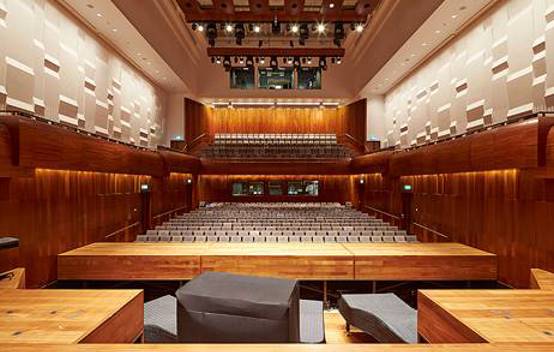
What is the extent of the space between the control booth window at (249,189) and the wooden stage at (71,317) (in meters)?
9.56

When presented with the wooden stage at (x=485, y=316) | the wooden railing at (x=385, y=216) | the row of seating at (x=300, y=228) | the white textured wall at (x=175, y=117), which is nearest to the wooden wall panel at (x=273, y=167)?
the white textured wall at (x=175, y=117)

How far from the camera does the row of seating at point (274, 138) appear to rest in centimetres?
1278

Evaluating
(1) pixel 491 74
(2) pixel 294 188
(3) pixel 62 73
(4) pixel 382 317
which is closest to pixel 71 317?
(4) pixel 382 317

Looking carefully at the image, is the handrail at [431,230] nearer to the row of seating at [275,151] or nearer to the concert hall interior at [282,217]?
the concert hall interior at [282,217]

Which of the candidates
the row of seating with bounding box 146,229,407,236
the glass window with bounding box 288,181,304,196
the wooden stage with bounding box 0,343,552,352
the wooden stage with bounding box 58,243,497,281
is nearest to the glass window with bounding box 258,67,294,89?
the glass window with bounding box 288,181,304,196

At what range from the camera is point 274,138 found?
13.3 m

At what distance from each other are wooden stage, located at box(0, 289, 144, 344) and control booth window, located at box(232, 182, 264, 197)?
9564 mm

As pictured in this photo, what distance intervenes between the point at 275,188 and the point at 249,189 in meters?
0.83

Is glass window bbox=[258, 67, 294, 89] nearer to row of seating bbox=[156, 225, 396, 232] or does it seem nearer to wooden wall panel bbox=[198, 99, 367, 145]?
wooden wall panel bbox=[198, 99, 367, 145]

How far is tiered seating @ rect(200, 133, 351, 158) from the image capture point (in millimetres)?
11609

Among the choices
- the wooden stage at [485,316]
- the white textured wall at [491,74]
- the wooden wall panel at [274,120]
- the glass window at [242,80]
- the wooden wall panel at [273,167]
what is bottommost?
the wooden stage at [485,316]

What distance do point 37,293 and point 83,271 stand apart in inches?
72.7

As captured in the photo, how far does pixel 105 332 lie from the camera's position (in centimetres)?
161

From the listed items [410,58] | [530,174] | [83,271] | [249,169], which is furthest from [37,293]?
[249,169]
